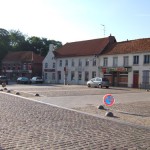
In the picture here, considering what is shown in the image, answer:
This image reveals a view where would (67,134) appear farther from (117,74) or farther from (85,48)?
(85,48)

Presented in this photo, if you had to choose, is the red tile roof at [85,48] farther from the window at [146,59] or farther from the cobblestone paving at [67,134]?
the cobblestone paving at [67,134]

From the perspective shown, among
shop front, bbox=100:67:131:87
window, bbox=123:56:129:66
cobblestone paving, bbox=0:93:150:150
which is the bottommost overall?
cobblestone paving, bbox=0:93:150:150

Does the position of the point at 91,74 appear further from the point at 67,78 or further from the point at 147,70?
the point at 147,70

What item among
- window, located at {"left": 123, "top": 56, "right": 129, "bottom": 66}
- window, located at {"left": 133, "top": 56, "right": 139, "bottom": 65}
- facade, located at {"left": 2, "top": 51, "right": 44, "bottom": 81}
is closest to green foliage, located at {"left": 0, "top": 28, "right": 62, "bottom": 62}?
facade, located at {"left": 2, "top": 51, "right": 44, "bottom": 81}

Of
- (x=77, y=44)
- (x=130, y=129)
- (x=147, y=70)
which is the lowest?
(x=130, y=129)

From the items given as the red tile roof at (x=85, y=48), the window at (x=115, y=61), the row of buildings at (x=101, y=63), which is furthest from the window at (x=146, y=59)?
the red tile roof at (x=85, y=48)

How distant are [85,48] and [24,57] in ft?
72.2

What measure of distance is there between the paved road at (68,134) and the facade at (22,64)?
6357 centimetres

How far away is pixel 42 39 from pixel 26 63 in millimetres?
20413

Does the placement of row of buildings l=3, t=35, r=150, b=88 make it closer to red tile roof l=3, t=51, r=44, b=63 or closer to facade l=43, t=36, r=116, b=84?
facade l=43, t=36, r=116, b=84

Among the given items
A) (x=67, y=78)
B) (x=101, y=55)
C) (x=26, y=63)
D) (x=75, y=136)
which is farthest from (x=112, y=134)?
(x=26, y=63)

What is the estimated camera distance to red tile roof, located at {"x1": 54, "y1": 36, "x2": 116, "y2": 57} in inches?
2273

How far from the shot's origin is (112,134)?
9.93 meters

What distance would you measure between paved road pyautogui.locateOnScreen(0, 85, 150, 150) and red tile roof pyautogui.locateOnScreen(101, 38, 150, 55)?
36.0 meters
